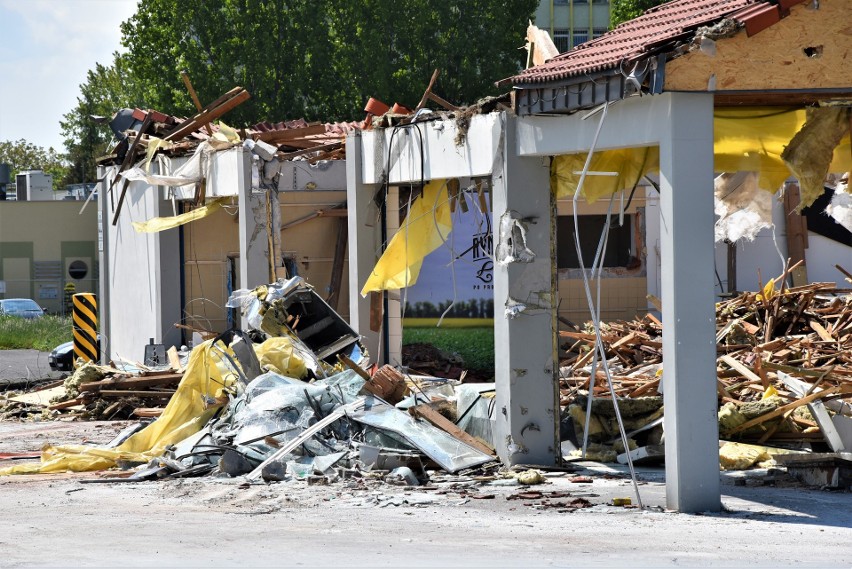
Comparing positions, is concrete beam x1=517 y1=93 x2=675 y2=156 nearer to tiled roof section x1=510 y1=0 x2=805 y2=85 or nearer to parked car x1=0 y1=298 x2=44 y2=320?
tiled roof section x1=510 y1=0 x2=805 y2=85

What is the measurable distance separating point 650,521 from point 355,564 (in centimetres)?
281

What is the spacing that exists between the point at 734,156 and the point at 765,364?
11.7 ft

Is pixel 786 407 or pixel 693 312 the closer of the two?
pixel 693 312

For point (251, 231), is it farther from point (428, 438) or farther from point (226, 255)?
point (428, 438)

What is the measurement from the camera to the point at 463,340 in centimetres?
2541

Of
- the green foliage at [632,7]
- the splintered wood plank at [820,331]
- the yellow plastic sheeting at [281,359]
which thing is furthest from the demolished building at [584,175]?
the green foliage at [632,7]

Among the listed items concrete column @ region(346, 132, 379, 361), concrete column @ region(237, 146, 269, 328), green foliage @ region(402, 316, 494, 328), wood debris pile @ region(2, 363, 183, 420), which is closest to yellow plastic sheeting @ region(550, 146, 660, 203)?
concrete column @ region(346, 132, 379, 361)

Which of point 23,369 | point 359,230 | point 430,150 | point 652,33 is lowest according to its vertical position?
point 23,369

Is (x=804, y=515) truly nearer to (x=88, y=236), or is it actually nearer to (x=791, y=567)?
(x=791, y=567)

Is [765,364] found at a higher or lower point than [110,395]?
higher

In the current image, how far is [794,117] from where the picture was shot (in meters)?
12.0

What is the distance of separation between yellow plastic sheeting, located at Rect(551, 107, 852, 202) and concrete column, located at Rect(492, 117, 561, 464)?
337 millimetres

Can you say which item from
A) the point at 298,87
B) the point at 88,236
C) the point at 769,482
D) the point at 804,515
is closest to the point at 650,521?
the point at 804,515

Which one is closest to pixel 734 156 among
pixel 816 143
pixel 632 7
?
pixel 816 143
